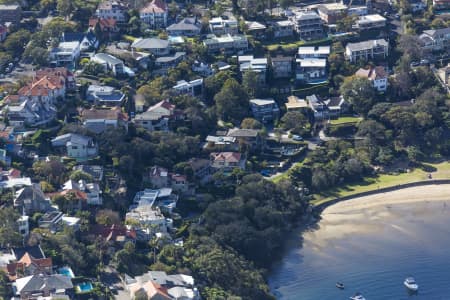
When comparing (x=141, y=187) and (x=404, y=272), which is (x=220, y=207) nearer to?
(x=141, y=187)

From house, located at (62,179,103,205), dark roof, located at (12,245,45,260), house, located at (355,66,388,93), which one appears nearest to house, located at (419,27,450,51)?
house, located at (355,66,388,93)

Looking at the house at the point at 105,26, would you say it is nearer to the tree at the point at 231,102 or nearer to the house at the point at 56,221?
the tree at the point at 231,102

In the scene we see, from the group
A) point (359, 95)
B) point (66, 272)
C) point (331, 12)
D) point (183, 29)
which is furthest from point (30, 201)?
point (331, 12)

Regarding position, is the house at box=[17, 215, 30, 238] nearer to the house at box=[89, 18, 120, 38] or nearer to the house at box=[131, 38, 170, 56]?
the house at box=[131, 38, 170, 56]

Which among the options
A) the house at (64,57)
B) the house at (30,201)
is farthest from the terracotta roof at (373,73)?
the house at (30,201)

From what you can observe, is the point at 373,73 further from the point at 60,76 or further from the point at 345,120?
the point at 60,76

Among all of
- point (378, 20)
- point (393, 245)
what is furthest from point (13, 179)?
point (378, 20)
